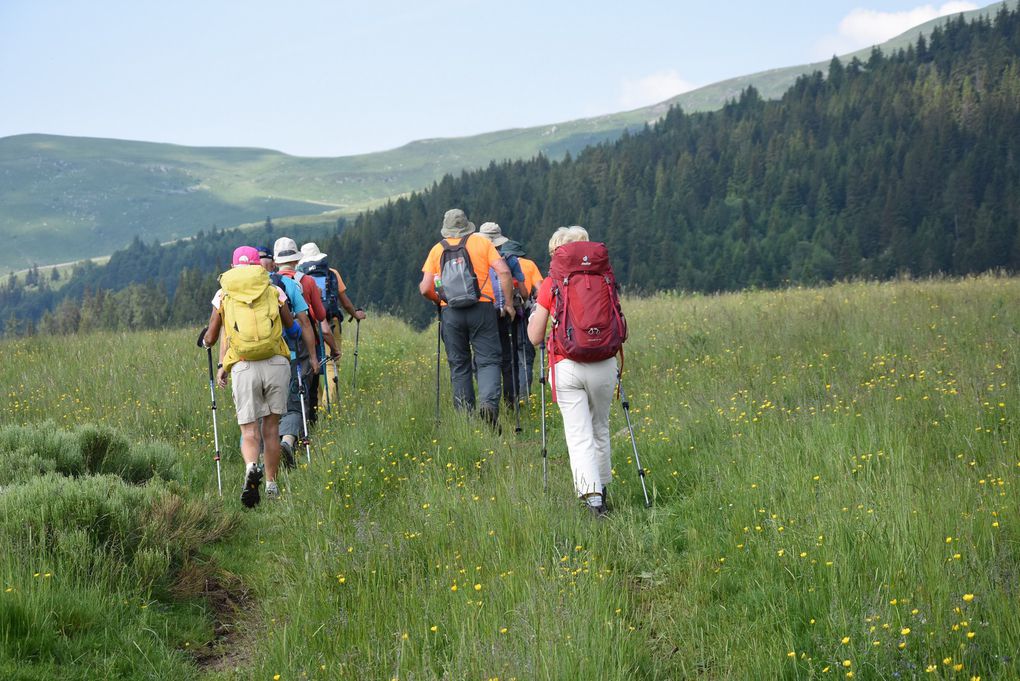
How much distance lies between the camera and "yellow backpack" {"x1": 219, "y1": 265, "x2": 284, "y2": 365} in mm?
8094

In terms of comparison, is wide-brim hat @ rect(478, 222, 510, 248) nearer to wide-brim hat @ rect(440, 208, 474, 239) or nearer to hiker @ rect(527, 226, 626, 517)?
wide-brim hat @ rect(440, 208, 474, 239)

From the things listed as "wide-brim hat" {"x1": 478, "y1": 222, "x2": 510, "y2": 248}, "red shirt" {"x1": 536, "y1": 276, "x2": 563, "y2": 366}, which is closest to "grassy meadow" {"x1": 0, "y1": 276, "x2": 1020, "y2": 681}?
"red shirt" {"x1": 536, "y1": 276, "x2": 563, "y2": 366}

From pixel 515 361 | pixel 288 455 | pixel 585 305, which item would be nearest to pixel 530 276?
pixel 515 361

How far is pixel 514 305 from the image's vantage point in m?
10.5

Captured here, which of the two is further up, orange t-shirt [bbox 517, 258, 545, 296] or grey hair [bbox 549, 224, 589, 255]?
grey hair [bbox 549, 224, 589, 255]

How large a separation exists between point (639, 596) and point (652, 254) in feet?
403

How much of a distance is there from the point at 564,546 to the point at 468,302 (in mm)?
4421

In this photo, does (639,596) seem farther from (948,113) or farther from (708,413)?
(948,113)

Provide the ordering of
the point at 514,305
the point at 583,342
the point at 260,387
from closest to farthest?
the point at 583,342, the point at 260,387, the point at 514,305

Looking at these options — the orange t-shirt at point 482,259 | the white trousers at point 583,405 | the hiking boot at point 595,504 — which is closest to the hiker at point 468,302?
the orange t-shirt at point 482,259

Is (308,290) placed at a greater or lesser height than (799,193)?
greater

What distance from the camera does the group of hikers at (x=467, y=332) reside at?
257 inches

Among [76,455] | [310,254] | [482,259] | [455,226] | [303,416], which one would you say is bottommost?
[303,416]

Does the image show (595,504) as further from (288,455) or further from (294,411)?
(294,411)
